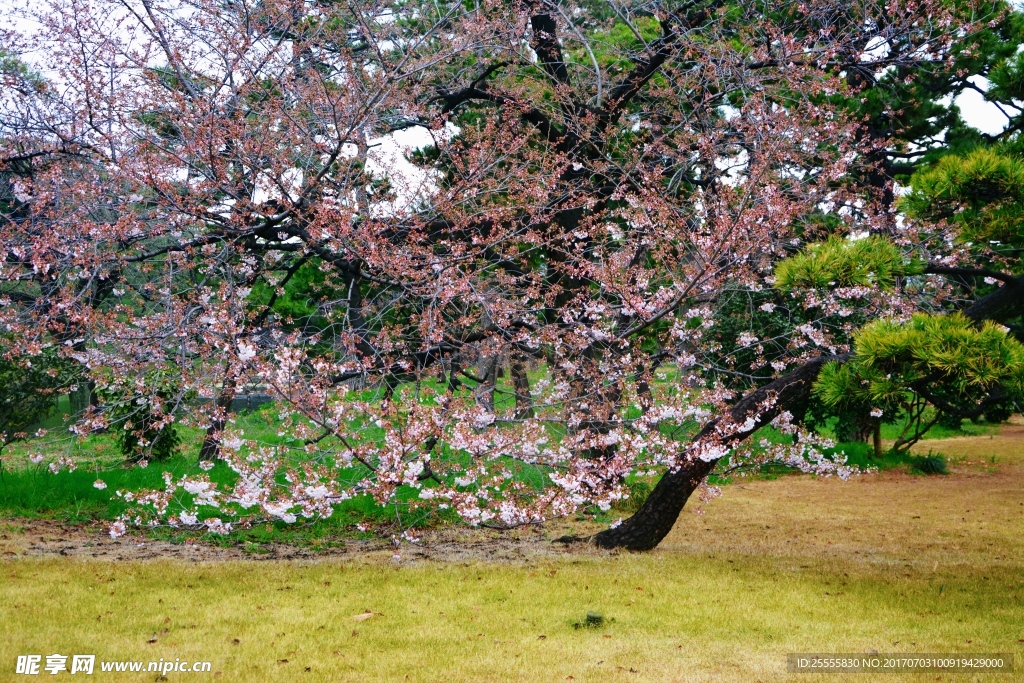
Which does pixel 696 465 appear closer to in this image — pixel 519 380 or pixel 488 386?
pixel 488 386

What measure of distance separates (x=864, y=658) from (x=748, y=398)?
295 centimetres

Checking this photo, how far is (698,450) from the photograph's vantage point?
7199mm

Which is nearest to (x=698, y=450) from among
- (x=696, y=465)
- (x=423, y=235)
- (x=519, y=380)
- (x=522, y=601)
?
(x=696, y=465)

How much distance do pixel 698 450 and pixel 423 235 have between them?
3282mm

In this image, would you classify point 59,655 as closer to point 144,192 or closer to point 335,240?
point 335,240

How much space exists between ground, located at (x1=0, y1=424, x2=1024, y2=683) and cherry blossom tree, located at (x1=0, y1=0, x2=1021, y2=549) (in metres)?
0.64

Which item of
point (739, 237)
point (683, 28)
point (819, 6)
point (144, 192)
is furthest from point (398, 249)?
point (819, 6)

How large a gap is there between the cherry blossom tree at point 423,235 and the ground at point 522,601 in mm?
636

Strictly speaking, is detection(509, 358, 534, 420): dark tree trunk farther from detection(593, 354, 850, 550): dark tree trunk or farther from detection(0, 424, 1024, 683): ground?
detection(593, 354, 850, 550): dark tree trunk

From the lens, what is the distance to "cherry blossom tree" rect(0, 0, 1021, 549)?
6.88 metres

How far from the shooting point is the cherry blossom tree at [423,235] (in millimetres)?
6883

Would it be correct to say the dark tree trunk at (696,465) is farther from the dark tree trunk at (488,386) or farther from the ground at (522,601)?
the dark tree trunk at (488,386)

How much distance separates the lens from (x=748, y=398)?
7520 mm

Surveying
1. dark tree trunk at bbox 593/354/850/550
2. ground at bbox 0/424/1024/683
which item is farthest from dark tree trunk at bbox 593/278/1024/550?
ground at bbox 0/424/1024/683
